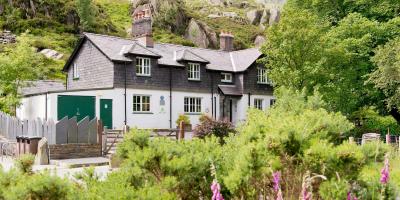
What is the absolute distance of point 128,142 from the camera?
667 cm

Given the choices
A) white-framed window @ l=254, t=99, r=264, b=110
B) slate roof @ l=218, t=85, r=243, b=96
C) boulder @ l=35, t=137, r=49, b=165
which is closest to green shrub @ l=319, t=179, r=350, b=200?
boulder @ l=35, t=137, r=49, b=165

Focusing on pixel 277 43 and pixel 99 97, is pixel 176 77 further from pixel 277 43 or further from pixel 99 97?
pixel 277 43

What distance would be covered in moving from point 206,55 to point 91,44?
421 inches

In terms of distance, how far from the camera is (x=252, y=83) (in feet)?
137

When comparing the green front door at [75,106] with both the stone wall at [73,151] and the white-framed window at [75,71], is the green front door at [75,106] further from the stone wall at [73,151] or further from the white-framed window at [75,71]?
the stone wall at [73,151]

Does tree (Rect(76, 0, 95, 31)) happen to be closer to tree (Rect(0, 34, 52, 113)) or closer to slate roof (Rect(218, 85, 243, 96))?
slate roof (Rect(218, 85, 243, 96))

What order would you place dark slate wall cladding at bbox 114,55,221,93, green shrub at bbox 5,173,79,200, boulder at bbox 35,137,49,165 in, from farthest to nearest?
dark slate wall cladding at bbox 114,55,221,93 → boulder at bbox 35,137,49,165 → green shrub at bbox 5,173,79,200

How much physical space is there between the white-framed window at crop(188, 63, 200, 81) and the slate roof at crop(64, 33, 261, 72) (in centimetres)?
71

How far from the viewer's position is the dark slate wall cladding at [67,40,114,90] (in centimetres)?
3369

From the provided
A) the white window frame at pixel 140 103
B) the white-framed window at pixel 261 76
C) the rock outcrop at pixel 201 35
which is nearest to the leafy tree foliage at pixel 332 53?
the white-framed window at pixel 261 76

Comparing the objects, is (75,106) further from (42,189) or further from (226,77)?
(42,189)

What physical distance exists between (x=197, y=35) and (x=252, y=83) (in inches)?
2033

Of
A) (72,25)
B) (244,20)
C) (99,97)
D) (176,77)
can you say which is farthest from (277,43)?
(244,20)

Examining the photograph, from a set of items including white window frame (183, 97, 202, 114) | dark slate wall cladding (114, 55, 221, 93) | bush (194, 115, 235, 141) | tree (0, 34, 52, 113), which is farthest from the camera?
white window frame (183, 97, 202, 114)
